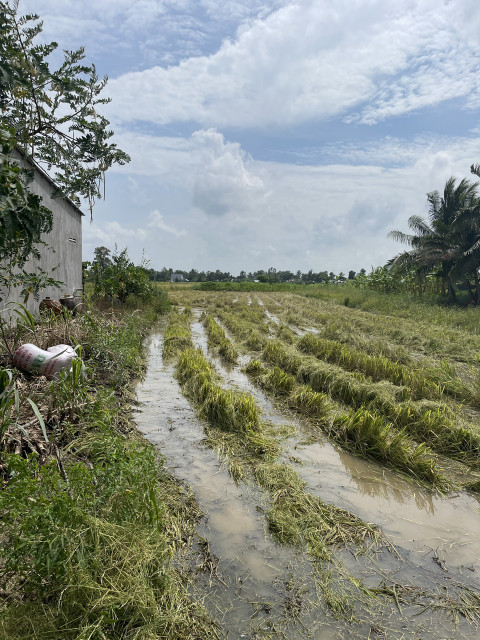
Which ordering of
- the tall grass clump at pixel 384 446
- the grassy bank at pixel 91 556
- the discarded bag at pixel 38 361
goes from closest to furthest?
the grassy bank at pixel 91 556 < the tall grass clump at pixel 384 446 < the discarded bag at pixel 38 361

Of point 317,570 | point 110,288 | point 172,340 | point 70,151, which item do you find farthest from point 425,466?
point 110,288

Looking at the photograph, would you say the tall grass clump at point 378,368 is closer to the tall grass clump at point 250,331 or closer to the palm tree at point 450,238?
the tall grass clump at point 250,331

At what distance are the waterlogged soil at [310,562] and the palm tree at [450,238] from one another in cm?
1815

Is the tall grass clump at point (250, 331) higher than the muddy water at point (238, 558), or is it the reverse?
the tall grass clump at point (250, 331)

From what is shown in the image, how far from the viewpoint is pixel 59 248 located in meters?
8.71

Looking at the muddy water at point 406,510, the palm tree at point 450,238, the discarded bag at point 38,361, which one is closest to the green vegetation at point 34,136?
the discarded bag at point 38,361

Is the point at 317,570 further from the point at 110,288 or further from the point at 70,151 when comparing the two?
the point at 110,288

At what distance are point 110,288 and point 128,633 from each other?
10.9 m

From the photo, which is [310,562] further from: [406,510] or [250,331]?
[250,331]

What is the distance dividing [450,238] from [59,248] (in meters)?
18.1

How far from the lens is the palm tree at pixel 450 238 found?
18.9m

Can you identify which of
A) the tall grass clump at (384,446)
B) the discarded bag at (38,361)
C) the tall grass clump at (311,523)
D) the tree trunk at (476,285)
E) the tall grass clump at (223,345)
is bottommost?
the tall grass clump at (311,523)

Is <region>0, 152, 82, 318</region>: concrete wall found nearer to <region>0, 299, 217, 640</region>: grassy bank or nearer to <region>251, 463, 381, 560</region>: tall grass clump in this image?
<region>0, 299, 217, 640</region>: grassy bank

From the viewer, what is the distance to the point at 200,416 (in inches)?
189
